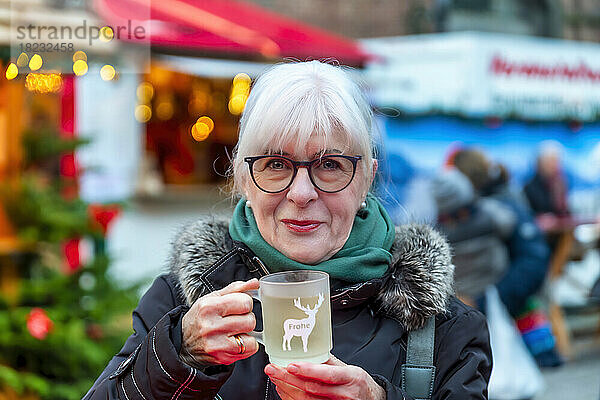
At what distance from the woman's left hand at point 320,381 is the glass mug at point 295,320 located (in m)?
0.02

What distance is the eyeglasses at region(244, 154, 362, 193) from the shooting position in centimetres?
160

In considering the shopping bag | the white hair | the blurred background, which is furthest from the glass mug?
the shopping bag

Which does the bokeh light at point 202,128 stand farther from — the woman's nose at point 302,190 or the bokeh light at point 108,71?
the woman's nose at point 302,190

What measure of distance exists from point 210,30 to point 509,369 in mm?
3161

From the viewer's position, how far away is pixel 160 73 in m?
7.39

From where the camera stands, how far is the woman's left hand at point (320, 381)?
1.33 metres

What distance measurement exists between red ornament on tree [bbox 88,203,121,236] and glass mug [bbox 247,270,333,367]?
3.31m

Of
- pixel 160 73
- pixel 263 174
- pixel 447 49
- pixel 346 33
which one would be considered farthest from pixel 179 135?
pixel 263 174

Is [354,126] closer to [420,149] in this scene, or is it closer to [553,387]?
[553,387]

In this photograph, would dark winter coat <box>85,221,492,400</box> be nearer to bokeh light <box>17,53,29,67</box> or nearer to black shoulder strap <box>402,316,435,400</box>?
black shoulder strap <box>402,316,435,400</box>

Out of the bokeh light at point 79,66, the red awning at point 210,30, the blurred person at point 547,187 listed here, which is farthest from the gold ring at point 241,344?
the blurred person at point 547,187

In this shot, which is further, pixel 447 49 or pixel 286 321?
pixel 447 49

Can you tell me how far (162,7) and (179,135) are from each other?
242 cm

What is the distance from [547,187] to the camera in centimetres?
782
